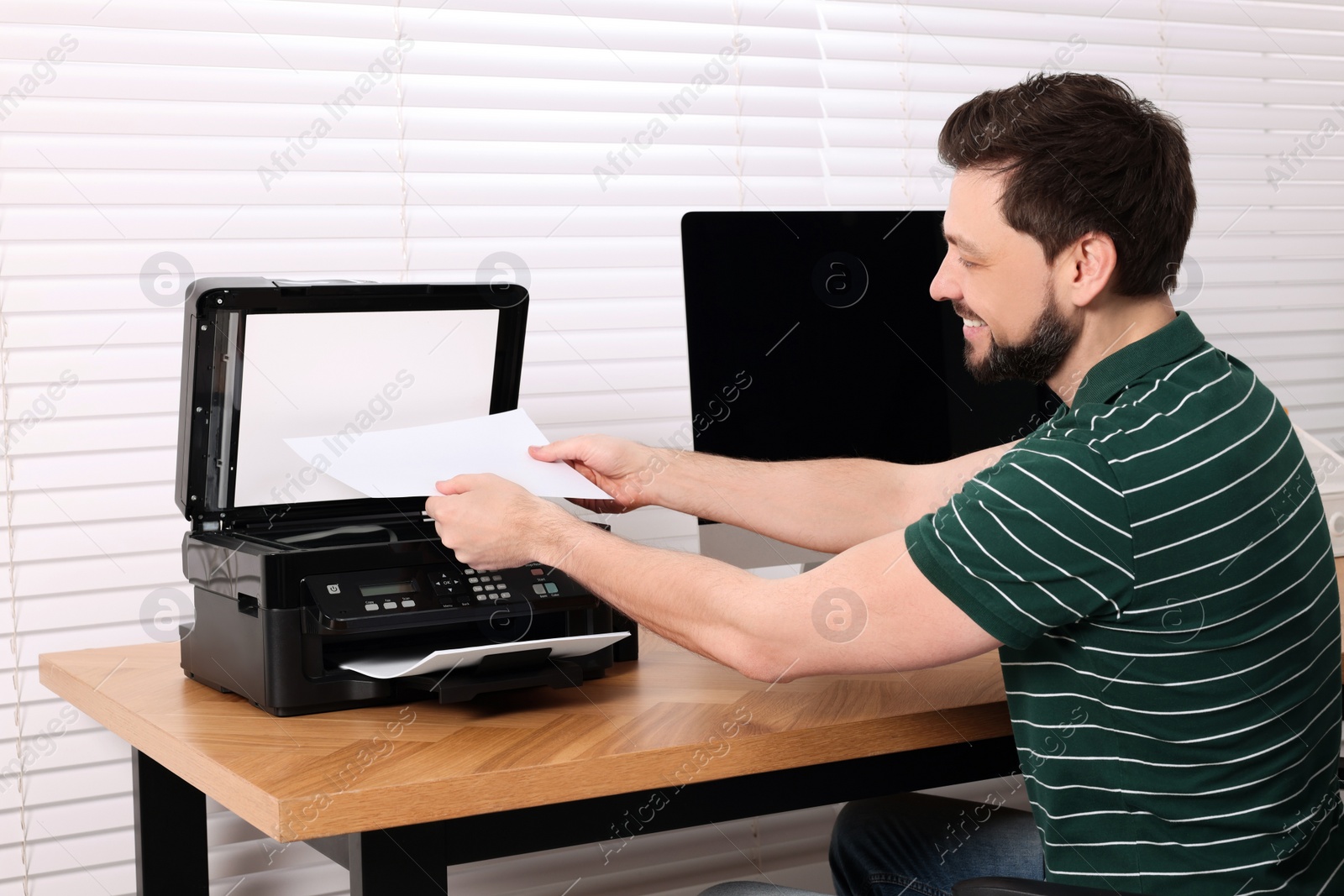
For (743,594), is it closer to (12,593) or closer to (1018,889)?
(1018,889)

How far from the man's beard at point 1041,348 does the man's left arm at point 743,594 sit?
300mm

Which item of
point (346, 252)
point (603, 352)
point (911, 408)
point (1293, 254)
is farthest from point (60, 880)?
point (1293, 254)

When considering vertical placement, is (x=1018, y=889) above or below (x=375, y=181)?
below

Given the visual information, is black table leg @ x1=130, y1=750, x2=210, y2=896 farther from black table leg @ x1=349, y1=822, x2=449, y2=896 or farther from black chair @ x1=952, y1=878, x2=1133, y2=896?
black chair @ x1=952, y1=878, x2=1133, y2=896

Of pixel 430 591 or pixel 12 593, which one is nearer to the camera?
pixel 430 591

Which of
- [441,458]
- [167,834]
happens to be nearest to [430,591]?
[441,458]

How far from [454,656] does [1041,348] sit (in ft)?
2.25

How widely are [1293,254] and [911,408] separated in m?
1.28

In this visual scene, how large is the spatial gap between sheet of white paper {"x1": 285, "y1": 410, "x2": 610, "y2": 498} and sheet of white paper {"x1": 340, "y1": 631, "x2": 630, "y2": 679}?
0.53 ft

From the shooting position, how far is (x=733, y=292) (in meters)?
1.63

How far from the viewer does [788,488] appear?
1.59m

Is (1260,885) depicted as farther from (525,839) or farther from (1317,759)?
(525,839)

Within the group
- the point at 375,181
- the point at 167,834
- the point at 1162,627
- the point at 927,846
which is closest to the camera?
the point at 1162,627

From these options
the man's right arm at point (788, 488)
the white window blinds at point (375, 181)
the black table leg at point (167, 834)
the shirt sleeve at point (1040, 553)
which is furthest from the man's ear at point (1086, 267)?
the black table leg at point (167, 834)
